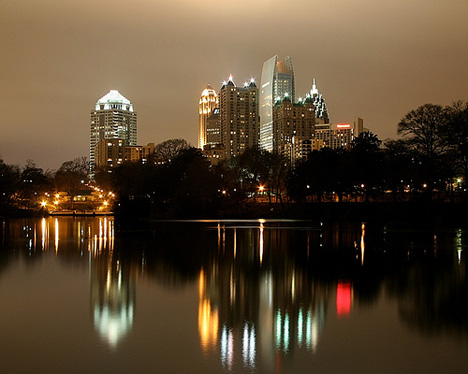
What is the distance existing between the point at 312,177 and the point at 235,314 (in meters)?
66.3

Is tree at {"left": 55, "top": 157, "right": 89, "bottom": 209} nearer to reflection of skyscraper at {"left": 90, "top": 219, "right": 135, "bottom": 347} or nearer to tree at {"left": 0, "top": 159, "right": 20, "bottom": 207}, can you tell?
tree at {"left": 0, "top": 159, "right": 20, "bottom": 207}

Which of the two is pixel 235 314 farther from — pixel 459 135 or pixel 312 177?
pixel 312 177

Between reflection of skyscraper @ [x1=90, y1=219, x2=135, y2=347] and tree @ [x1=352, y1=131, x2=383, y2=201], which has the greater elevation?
tree @ [x1=352, y1=131, x2=383, y2=201]

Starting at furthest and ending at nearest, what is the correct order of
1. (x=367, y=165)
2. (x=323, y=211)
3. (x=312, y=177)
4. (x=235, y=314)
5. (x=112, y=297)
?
(x=312, y=177)
(x=323, y=211)
(x=367, y=165)
(x=112, y=297)
(x=235, y=314)

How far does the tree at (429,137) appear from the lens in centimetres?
6012

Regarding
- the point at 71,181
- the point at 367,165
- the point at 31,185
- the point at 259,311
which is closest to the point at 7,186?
the point at 31,185

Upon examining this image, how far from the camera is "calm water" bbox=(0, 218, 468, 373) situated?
915cm

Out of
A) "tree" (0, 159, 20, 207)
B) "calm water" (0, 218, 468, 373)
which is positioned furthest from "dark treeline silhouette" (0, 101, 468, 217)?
"calm water" (0, 218, 468, 373)

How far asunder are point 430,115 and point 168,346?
188 ft

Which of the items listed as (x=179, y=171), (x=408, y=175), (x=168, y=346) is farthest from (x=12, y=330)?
(x=179, y=171)

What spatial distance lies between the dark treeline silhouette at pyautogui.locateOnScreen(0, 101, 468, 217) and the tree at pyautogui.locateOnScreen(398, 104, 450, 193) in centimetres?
11

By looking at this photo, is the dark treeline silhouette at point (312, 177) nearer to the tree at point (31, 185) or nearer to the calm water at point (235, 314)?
the tree at point (31, 185)

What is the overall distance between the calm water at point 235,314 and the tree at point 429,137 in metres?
39.1

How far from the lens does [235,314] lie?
491 inches
